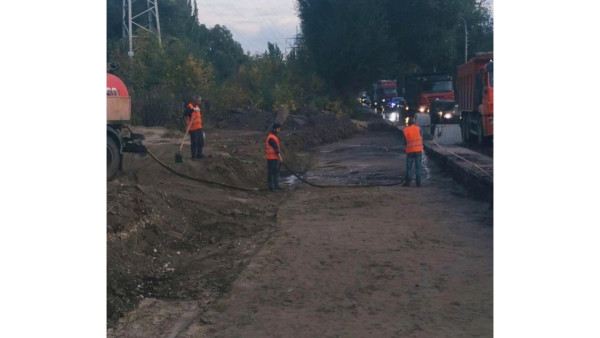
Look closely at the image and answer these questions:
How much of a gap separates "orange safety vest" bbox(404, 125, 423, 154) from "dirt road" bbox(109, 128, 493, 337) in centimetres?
184

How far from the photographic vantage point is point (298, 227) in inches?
460

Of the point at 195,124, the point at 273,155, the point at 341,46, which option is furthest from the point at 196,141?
the point at 341,46

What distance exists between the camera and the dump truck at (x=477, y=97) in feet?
76.1

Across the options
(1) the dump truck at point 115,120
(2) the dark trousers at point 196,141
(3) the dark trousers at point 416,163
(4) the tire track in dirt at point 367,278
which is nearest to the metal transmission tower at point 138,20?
(2) the dark trousers at point 196,141

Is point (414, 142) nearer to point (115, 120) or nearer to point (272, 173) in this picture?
point (272, 173)

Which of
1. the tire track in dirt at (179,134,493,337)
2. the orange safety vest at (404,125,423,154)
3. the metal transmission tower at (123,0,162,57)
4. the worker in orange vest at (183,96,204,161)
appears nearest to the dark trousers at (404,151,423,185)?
the orange safety vest at (404,125,423,154)

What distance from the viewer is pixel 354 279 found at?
8.38m

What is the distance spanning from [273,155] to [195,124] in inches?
98.0

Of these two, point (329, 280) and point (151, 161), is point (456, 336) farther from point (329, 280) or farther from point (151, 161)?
point (151, 161)

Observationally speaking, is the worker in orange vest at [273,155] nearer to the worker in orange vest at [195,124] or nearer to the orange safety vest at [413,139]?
the worker in orange vest at [195,124]

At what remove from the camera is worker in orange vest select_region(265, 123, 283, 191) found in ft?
49.7

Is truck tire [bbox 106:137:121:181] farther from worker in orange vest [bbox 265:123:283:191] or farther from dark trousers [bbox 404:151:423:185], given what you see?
dark trousers [bbox 404:151:423:185]

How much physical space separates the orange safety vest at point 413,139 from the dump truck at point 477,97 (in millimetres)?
7667
